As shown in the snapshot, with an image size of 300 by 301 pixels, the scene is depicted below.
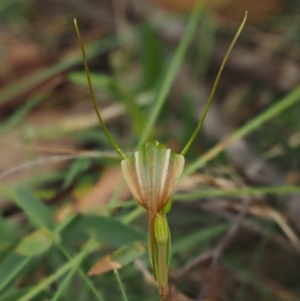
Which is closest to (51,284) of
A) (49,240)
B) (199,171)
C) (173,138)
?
(49,240)

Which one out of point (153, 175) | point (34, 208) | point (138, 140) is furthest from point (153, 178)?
point (138, 140)

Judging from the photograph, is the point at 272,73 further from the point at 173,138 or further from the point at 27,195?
the point at 27,195

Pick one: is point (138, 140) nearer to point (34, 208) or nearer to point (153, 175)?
point (34, 208)

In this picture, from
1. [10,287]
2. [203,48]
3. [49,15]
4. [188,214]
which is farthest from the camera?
[49,15]

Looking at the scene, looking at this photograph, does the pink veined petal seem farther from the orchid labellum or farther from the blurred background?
the blurred background

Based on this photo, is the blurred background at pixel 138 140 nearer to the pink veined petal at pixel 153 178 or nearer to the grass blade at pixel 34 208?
the grass blade at pixel 34 208

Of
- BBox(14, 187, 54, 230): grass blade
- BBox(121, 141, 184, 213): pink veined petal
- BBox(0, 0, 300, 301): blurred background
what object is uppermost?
BBox(121, 141, 184, 213): pink veined petal

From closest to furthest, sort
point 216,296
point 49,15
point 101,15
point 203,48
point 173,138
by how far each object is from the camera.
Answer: point 216,296
point 173,138
point 203,48
point 101,15
point 49,15

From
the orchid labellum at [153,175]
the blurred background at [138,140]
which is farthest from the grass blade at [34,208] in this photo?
the orchid labellum at [153,175]

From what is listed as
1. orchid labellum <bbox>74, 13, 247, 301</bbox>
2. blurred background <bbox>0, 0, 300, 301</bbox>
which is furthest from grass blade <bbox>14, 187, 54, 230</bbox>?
orchid labellum <bbox>74, 13, 247, 301</bbox>
